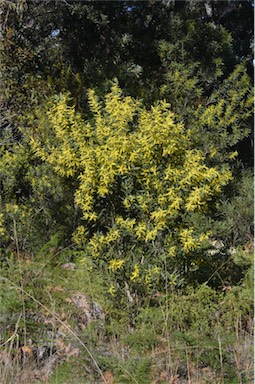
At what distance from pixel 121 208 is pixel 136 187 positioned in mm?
225

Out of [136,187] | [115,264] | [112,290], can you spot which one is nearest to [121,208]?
[136,187]

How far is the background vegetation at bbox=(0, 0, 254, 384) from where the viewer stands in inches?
130

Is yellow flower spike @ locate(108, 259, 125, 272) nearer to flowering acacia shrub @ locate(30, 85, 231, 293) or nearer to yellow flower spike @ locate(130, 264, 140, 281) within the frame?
flowering acacia shrub @ locate(30, 85, 231, 293)

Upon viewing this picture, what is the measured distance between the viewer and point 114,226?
4.39m

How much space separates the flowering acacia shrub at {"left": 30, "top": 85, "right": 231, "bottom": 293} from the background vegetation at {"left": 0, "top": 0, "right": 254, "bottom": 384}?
0.01 metres

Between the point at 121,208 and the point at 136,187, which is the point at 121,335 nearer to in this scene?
the point at 121,208

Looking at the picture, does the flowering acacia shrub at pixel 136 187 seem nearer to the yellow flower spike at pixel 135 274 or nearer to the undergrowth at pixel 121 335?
the yellow flower spike at pixel 135 274

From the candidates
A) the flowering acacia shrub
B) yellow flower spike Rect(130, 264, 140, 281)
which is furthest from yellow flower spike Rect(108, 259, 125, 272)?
yellow flower spike Rect(130, 264, 140, 281)

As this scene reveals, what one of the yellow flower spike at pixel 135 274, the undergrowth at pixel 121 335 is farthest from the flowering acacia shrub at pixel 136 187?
the undergrowth at pixel 121 335

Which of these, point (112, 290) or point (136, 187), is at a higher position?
point (136, 187)

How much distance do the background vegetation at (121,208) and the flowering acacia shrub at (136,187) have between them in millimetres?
13

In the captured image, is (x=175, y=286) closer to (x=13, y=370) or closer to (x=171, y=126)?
(x=171, y=126)

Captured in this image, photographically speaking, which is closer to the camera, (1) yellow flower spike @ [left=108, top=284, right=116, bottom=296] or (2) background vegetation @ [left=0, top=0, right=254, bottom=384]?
(2) background vegetation @ [left=0, top=0, right=254, bottom=384]

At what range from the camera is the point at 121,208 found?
450 centimetres
